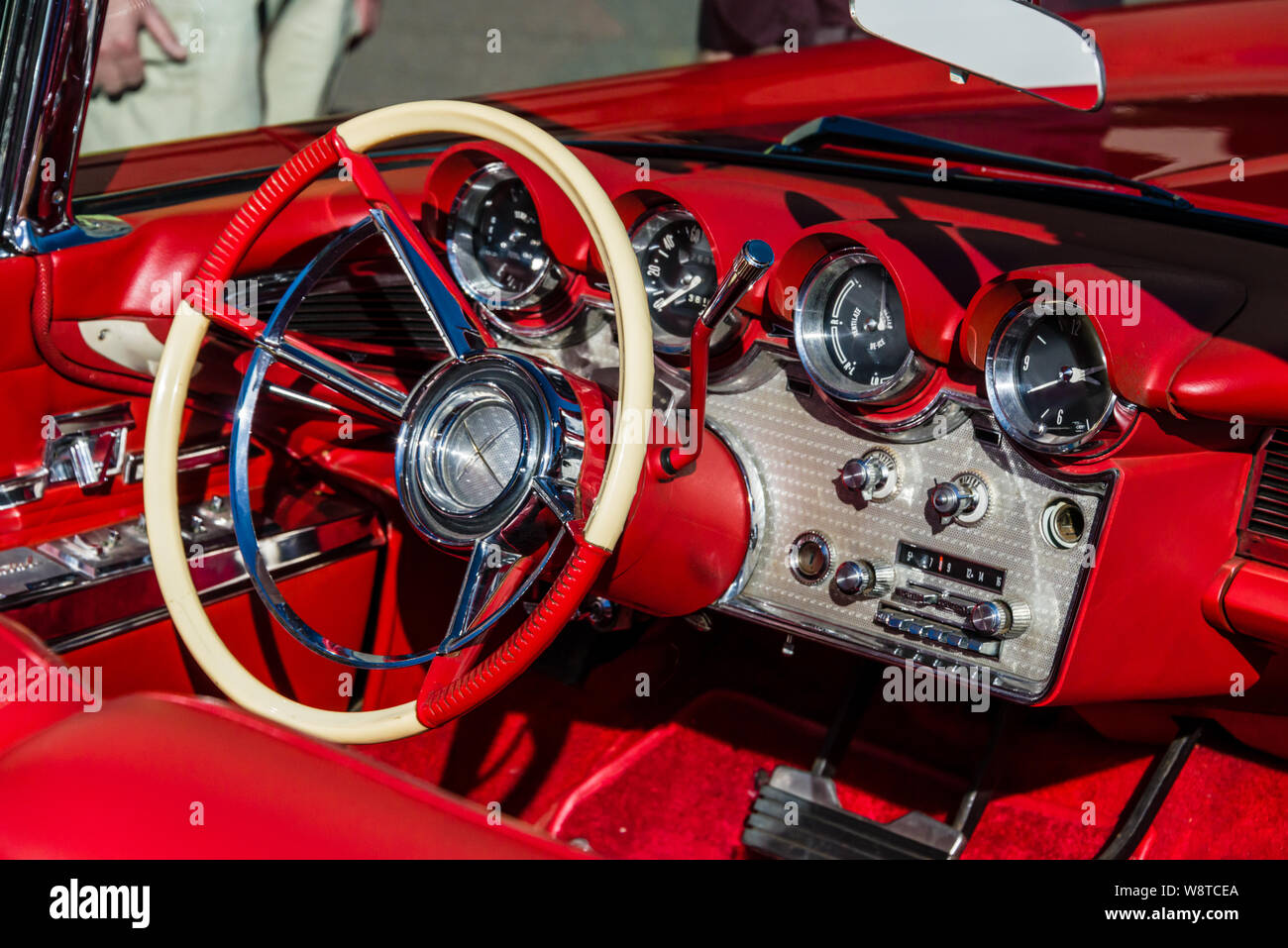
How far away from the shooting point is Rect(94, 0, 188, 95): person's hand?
80.0 inches

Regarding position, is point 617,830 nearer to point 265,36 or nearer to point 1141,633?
point 1141,633

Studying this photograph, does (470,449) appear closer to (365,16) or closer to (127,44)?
(127,44)

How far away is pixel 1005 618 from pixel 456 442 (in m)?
0.72

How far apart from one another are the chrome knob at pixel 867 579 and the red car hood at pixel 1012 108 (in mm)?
699

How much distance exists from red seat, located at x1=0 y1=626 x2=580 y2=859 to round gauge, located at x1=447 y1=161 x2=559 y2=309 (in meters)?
0.90

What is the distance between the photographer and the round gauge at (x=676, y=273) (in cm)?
176

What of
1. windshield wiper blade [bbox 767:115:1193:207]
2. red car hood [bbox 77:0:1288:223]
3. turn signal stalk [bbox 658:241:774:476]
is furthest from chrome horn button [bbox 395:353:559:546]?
red car hood [bbox 77:0:1288:223]

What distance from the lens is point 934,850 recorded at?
2143 mm

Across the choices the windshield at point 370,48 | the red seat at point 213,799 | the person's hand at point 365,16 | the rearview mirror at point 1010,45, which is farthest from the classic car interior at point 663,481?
the person's hand at point 365,16

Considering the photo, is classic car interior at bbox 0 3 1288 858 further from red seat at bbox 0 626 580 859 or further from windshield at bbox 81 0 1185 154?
windshield at bbox 81 0 1185 154

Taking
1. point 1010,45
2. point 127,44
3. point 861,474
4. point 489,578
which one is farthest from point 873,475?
point 127,44

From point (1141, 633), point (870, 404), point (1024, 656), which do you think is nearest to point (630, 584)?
point (870, 404)

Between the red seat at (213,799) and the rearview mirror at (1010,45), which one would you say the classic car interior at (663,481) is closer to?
the red seat at (213,799)
